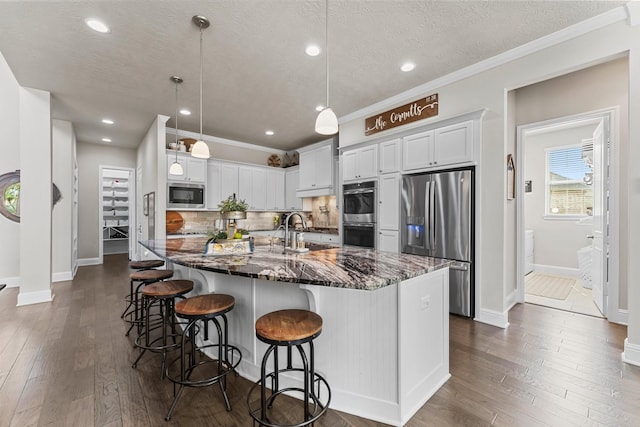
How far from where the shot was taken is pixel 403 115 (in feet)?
12.8

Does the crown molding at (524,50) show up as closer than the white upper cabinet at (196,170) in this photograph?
Yes

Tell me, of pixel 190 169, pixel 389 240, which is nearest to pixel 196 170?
pixel 190 169

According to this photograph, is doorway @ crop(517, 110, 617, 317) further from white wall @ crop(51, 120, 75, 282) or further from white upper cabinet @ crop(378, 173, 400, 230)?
white wall @ crop(51, 120, 75, 282)

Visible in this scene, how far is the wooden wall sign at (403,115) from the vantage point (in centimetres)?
361

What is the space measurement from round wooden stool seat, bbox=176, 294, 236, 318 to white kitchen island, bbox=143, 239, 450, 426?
0.69 feet

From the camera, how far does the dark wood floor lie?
166 centimetres

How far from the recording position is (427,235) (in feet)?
11.4

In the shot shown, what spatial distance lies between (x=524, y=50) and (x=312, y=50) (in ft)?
7.10

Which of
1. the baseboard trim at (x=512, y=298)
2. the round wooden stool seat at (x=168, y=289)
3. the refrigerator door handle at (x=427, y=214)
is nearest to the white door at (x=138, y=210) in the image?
the round wooden stool seat at (x=168, y=289)

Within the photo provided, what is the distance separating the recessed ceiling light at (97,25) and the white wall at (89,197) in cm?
549

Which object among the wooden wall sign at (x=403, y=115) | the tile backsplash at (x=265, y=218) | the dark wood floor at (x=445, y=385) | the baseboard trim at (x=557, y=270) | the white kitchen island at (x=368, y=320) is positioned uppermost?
the wooden wall sign at (x=403, y=115)

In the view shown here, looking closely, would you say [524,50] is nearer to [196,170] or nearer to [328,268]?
[328,268]

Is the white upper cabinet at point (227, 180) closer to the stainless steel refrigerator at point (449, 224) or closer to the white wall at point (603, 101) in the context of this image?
the stainless steel refrigerator at point (449, 224)

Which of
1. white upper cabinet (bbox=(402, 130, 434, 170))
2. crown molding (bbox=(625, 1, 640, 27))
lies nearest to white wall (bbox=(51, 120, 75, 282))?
white upper cabinet (bbox=(402, 130, 434, 170))
